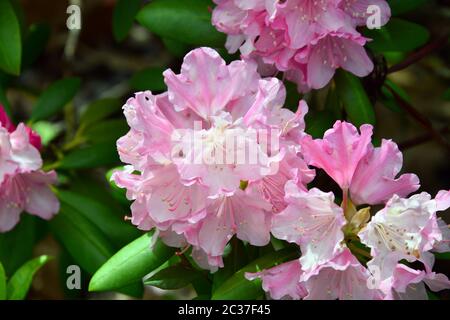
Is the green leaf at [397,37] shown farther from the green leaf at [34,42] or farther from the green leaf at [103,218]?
the green leaf at [34,42]

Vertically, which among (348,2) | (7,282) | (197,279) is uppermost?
(348,2)

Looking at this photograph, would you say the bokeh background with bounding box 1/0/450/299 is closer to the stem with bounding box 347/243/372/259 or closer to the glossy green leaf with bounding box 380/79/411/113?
the glossy green leaf with bounding box 380/79/411/113

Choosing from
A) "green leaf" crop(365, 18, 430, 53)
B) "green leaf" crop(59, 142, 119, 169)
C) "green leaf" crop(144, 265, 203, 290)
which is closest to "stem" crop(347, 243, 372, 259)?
"green leaf" crop(144, 265, 203, 290)

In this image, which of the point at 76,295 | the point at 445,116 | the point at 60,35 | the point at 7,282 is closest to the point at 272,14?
the point at 7,282

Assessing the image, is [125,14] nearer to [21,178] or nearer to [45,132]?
[45,132]

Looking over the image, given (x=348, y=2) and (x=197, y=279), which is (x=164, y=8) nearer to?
(x=348, y=2)

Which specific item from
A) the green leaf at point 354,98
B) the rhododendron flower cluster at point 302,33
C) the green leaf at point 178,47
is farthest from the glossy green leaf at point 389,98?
the green leaf at point 178,47
